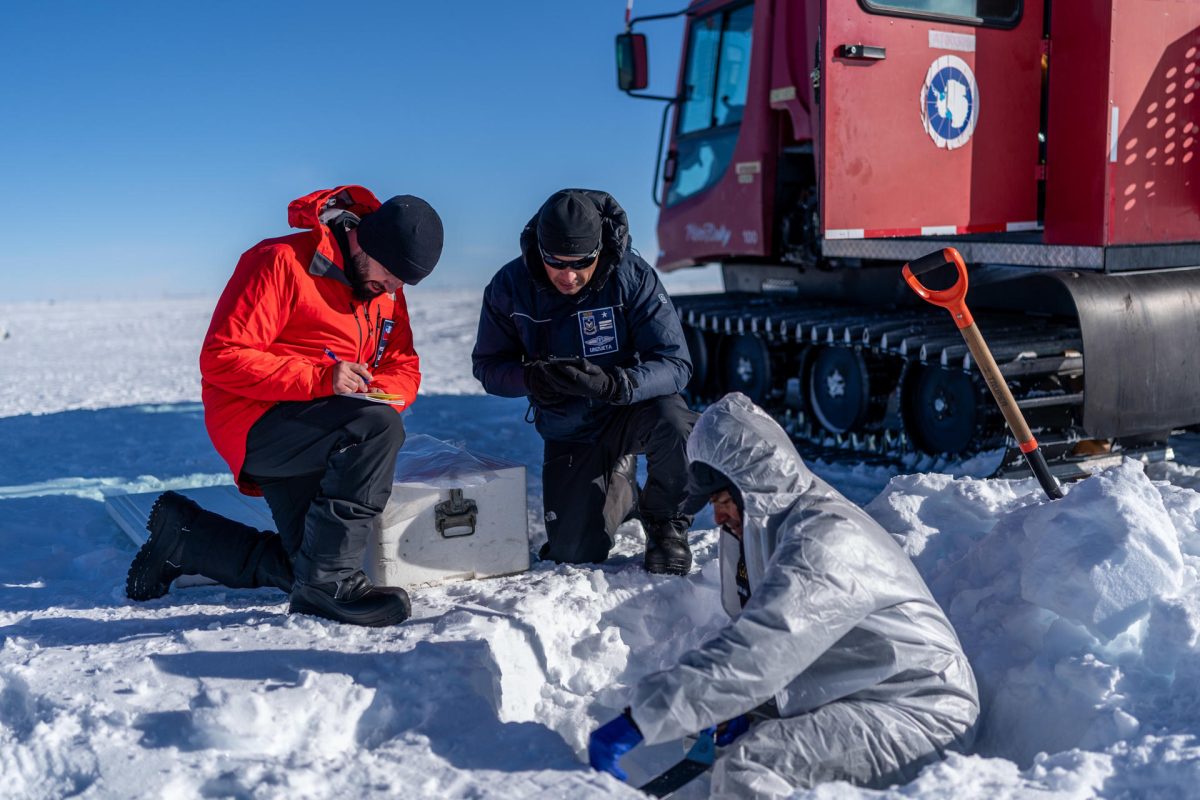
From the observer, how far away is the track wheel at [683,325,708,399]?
26.5 ft

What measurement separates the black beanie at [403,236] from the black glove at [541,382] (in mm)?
633

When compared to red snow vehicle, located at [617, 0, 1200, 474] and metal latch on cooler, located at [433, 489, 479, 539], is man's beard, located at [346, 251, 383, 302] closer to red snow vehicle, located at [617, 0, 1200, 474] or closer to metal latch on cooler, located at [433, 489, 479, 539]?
metal latch on cooler, located at [433, 489, 479, 539]

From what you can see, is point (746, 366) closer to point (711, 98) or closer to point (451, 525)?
point (711, 98)

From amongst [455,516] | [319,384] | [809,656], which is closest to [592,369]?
[455,516]

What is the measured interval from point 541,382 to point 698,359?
4318 mm

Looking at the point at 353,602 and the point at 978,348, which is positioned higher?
the point at 978,348

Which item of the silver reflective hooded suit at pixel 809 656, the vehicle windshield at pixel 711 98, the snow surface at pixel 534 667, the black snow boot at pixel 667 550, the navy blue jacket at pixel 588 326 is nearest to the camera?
the silver reflective hooded suit at pixel 809 656

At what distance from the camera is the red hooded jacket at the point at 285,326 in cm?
331

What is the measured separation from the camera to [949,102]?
5410mm

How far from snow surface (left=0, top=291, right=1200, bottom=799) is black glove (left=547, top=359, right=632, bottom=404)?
0.63 meters

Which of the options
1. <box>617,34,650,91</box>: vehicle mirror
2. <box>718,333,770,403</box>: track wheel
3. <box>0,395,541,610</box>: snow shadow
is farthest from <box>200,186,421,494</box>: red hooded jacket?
<box>718,333,770,403</box>: track wheel

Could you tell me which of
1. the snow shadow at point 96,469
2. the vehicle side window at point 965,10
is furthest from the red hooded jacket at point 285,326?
the vehicle side window at point 965,10

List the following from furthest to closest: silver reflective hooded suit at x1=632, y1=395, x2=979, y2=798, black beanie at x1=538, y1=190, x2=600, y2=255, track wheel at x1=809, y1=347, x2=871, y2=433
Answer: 1. track wheel at x1=809, y1=347, x2=871, y2=433
2. black beanie at x1=538, y1=190, x2=600, y2=255
3. silver reflective hooded suit at x1=632, y1=395, x2=979, y2=798

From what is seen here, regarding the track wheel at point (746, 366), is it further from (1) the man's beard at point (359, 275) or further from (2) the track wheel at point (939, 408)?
(1) the man's beard at point (359, 275)
